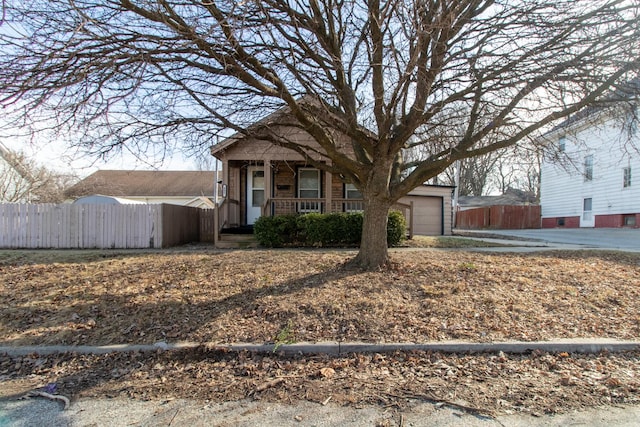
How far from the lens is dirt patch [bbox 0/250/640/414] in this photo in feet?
10.4

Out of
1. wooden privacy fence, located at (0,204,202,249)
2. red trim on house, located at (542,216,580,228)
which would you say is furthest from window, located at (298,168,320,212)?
red trim on house, located at (542,216,580,228)

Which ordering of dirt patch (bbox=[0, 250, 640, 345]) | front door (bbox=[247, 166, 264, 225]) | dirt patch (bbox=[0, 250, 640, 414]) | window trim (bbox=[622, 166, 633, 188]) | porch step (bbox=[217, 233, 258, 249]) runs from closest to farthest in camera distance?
dirt patch (bbox=[0, 250, 640, 414])
dirt patch (bbox=[0, 250, 640, 345])
porch step (bbox=[217, 233, 258, 249])
front door (bbox=[247, 166, 264, 225])
window trim (bbox=[622, 166, 633, 188])

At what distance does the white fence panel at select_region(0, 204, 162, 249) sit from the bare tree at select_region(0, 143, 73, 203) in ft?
28.3

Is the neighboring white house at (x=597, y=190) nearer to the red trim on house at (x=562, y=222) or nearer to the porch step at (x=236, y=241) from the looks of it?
the red trim on house at (x=562, y=222)

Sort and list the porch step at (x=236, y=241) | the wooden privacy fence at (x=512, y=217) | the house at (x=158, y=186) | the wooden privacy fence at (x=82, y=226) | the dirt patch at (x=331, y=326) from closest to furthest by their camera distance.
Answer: the dirt patch at (x=331, y=326), the wooden privacy fence at (x=82, y=226), the porch step at (x=236, y=241), the house at (x=158, y=186), the wooden privacy fence at (x=512, y=217)

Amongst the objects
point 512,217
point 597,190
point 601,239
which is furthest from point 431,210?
point 512,217

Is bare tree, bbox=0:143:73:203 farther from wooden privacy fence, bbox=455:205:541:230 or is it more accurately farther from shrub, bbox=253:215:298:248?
wooden privacy fence, bbox=455:205:541:230

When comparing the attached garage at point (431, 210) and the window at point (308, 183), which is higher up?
the window at point (308, 183)

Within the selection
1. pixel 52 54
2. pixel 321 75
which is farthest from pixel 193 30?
pixel 321 75

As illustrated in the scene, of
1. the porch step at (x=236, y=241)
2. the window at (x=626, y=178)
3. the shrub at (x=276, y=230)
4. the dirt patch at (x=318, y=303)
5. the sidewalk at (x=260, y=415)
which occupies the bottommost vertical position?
the sidewalk at (x=260, y=415)

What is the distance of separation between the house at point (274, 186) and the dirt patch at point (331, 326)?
570 cm

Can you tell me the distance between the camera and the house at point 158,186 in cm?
2903

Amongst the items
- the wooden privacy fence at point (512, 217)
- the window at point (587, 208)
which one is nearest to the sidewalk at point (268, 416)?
the window at point (587, 208)

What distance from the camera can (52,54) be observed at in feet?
13.5
